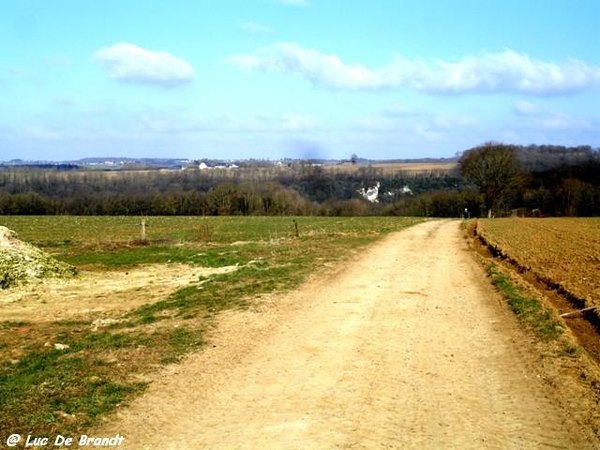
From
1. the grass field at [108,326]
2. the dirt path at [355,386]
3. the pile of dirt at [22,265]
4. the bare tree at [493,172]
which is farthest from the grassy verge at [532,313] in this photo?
the bare tree at [493,172]

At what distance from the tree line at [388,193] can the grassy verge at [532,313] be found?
63.7 meters

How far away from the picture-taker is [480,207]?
81.6m

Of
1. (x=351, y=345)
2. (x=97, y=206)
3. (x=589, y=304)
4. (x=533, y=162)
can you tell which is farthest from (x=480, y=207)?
(x=351, y=345)

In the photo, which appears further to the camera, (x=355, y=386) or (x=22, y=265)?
(x=22, y=265)

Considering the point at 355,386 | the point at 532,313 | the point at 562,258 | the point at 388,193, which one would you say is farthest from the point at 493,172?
the point at 355,386

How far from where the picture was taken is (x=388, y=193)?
128000 millimetres

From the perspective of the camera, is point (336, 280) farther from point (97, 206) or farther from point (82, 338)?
point (97, 206)

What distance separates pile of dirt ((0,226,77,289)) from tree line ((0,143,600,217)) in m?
66.3

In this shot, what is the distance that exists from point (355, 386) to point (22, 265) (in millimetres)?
13505

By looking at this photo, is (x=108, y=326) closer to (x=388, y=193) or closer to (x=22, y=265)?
(x=22, y=265)

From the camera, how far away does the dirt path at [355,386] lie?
5879mm

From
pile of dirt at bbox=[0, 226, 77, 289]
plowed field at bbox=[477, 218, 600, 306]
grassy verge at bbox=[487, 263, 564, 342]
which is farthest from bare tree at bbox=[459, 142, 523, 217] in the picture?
pile of dirt at bbox=[0, 226, 77, 289]

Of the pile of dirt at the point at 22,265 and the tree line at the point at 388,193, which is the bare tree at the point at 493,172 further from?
the pile of dirt at the point at 22,265

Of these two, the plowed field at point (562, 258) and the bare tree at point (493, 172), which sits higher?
the bare tree at point (493, 172)
